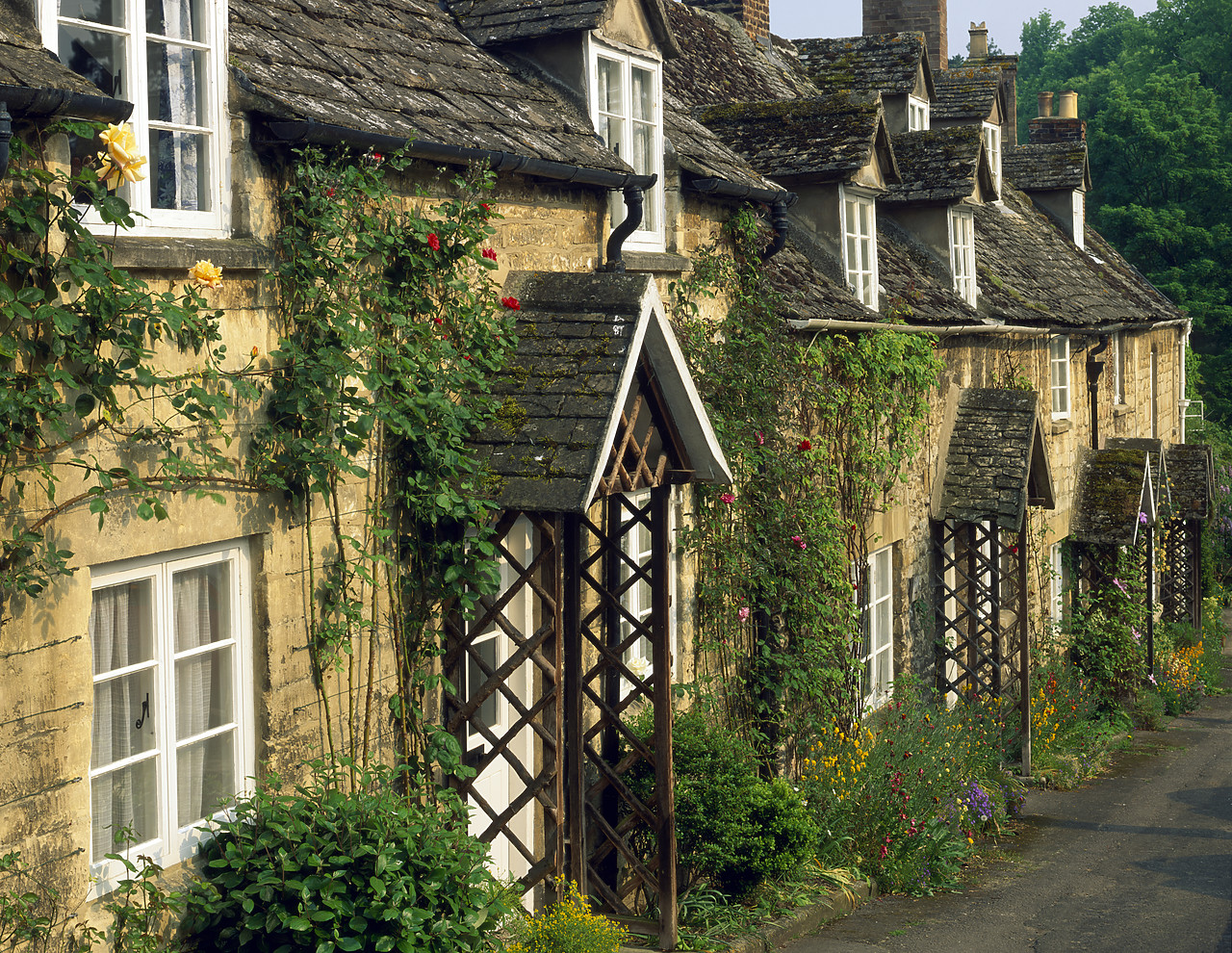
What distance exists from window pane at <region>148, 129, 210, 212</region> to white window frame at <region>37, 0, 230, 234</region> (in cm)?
2

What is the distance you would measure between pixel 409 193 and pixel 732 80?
894 centimetres

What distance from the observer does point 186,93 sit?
18.9 feet

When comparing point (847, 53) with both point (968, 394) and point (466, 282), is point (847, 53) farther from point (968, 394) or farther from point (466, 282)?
point (466, 282)

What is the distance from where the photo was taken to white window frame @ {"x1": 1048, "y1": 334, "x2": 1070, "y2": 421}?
18578 millimetres

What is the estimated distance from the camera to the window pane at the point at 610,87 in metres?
9.05

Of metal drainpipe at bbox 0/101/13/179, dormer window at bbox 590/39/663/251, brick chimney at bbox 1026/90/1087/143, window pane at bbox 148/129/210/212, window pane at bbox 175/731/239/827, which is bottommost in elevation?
window pane at bbox 175/731/239/827

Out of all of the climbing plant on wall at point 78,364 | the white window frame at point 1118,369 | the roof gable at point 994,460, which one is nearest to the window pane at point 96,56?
the climbing plant on wall at point 78,364

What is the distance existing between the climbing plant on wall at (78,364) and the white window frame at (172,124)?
0.29m

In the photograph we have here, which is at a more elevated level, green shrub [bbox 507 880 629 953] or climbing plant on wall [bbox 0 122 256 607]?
climbing plant on wall [bbox 0 122 256 607]

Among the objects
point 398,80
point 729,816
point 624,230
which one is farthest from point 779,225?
point 729,816

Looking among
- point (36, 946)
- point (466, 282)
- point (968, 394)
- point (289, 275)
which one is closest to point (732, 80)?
point (968, 394)

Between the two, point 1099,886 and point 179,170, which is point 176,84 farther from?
point 1099,886

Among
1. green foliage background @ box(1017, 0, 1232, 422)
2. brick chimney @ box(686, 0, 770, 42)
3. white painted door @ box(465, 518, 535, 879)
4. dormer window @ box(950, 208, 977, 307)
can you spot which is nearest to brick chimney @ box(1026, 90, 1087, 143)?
green foliage background @ box(1017, 0, 1232, 422)

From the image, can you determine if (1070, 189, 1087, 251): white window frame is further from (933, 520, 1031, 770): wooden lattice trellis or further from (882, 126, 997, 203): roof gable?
(933, 520, 1031, 770): wooden lattice trellis
